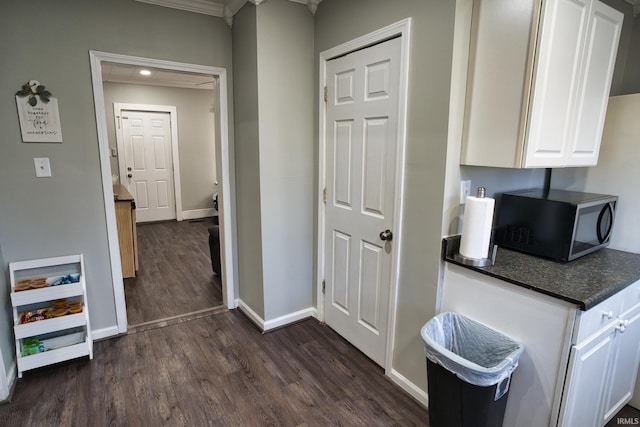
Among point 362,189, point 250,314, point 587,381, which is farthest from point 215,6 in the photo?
point 587,381

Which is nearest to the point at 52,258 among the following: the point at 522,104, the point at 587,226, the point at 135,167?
the point at 522,104

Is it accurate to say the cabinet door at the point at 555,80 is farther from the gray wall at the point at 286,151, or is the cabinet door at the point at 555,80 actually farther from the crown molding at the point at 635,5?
the gray wall at the point at 286,151

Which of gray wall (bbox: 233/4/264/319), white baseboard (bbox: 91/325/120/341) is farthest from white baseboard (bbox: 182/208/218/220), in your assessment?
white baseboard (bbox: 91/325/120/341)

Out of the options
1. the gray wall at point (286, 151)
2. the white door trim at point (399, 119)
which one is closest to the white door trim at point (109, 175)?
the gray wall at point (286, 151)

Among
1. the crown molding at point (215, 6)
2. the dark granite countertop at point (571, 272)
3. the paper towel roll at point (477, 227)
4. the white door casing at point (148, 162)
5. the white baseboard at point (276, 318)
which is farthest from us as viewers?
the white door casing at point (148, 162)

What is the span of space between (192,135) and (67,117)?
4.23 meters

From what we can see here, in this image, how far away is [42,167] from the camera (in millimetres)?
2213

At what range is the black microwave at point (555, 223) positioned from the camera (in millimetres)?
1658

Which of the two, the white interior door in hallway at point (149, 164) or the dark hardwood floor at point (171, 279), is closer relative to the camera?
the dark hardwood floor at point (171, 279)

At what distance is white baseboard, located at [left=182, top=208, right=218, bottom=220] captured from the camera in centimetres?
648

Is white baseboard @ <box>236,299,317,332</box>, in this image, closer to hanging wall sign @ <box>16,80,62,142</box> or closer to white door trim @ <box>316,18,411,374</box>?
white door trim @ <box>316,18,411,374</box>

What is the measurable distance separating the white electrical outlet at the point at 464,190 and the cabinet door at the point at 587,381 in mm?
781

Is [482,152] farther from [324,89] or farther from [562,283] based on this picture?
[324,89]

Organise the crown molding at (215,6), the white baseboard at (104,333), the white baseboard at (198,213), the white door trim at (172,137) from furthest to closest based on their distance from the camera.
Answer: the white baseboard at (198,213) → the white door trim at (172,137) → the white baseboard at (104,333) → the crown molding at (215,6)
